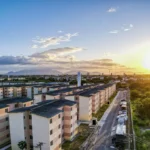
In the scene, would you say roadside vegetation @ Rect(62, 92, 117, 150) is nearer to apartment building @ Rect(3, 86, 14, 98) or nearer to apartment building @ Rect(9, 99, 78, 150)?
apartment building @ Rect(9, 99, 78, 150)

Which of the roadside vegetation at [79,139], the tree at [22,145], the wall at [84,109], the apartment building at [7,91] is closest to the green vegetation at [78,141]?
the roadside vegetation at [79,139]

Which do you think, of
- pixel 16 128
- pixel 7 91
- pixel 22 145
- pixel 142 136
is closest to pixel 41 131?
pixel 22 145

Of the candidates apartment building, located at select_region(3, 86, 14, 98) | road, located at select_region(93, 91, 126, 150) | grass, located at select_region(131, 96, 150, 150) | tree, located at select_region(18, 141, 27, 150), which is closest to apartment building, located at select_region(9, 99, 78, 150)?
tree, located at select_region(18, 141, 27, 150)

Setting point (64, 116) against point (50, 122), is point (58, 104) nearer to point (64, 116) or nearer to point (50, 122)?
point (64, 116)

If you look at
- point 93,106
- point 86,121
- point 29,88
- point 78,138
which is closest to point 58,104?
point 78,138

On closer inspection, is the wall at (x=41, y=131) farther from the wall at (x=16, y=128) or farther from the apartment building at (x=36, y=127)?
the wall at (x=16, y=128)

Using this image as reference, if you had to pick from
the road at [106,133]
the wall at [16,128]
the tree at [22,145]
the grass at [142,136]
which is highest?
the wall at [16,128]

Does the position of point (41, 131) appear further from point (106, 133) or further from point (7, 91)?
point (7, 91)

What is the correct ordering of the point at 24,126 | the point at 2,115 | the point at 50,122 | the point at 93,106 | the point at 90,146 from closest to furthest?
1. the point at 50,122
2. the point at 24,126
3. the point at 90,146
4. the point at 2,115
5. the point at 93,106
